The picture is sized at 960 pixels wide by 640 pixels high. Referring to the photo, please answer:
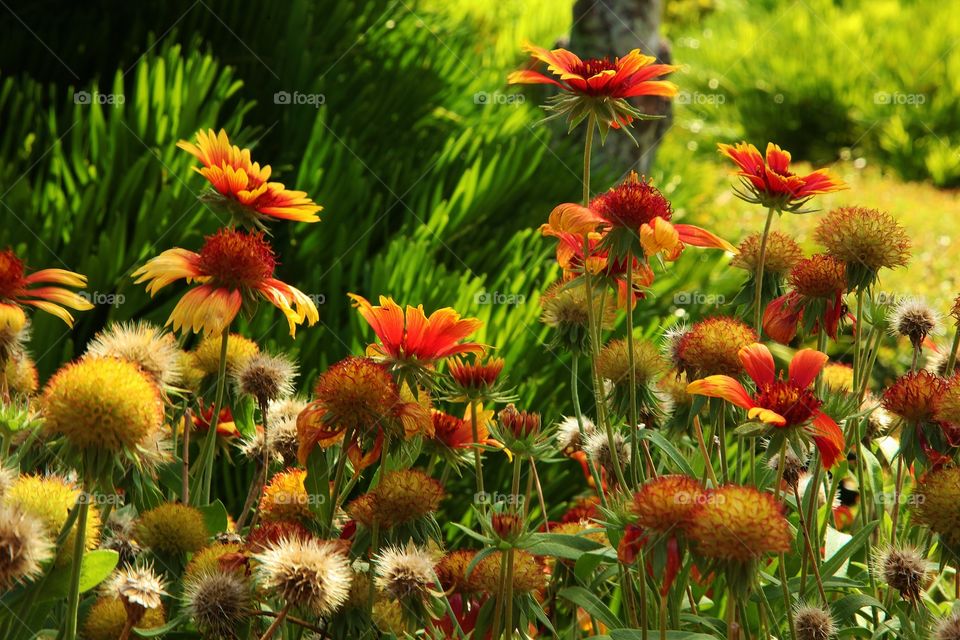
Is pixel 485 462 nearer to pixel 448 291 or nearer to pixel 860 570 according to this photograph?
pixel 448 291

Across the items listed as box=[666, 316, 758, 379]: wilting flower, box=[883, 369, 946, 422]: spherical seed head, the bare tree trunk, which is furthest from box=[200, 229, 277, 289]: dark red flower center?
the bare tree trunk

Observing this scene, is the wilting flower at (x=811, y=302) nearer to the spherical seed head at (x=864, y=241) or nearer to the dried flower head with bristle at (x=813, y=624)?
the spherical seed head at (x=864, y=241)

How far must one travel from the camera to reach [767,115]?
26.9 feet

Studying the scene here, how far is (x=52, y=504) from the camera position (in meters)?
1.07

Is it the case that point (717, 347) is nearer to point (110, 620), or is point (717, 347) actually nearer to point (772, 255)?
point (772, 255)

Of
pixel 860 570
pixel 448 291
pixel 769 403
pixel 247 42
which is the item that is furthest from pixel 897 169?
pixel 769 403

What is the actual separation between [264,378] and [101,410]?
16.4 inches

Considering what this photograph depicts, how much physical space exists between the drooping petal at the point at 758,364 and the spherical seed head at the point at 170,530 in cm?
59

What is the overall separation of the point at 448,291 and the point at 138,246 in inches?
25.4

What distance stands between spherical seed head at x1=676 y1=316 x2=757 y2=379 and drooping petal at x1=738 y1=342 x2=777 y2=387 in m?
0.06

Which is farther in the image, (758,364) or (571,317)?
(571,317)

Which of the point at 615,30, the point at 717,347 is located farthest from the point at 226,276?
the point at 615,30

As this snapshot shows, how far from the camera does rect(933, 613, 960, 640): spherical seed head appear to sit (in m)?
1.00

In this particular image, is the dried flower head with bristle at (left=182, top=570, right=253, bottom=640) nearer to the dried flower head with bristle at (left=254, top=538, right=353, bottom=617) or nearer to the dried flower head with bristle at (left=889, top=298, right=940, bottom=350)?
the dried flower head with bristle at (left=254, top=538, right=353, bottom=617)
